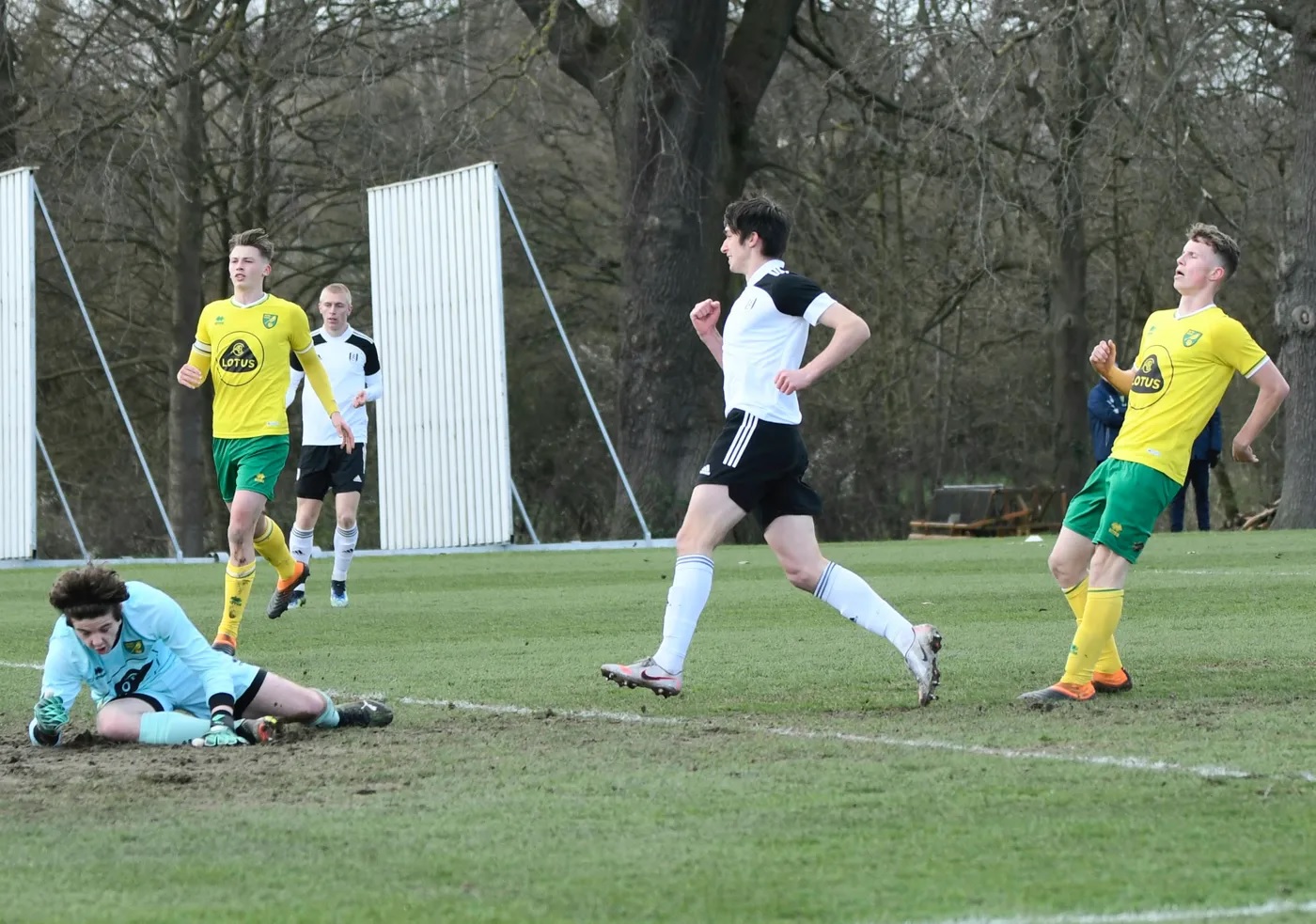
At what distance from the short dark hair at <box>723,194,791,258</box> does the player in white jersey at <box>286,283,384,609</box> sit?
21.5 feet

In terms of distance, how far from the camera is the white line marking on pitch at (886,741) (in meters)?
5.30

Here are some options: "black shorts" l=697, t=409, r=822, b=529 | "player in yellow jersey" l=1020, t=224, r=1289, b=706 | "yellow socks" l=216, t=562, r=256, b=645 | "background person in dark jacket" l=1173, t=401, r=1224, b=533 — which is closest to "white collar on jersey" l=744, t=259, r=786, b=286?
"black shorts" l=697, t=409, r=822, b=529

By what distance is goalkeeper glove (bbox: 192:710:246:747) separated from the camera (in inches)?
251

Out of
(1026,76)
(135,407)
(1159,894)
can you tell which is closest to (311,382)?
(1159,894)

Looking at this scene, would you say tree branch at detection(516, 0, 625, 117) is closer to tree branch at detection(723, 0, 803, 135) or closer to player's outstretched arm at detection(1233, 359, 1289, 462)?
tree branch at detection(723, 0, 803, 135)

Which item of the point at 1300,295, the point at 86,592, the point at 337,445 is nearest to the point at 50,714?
the point at 86,592

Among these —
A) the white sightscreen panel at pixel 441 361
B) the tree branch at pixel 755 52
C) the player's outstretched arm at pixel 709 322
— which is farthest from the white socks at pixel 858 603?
the tree branch at pixel 755 52

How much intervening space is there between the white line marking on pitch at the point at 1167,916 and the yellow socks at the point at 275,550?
767cm

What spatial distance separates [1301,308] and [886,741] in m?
20.1

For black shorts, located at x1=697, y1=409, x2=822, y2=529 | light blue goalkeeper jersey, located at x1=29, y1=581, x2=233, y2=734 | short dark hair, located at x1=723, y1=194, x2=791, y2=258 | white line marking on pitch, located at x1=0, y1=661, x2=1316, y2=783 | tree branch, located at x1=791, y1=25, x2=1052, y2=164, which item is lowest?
white line marking on pitch, located at x1=0, y1=661, x2=1316, y2=783

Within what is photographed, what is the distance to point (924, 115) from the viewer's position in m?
24.8

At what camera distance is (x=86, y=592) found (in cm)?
616

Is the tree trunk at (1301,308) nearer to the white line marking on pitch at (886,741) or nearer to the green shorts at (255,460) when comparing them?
the green shorts at (255,460)

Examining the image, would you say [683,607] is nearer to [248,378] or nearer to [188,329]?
[248,378]
